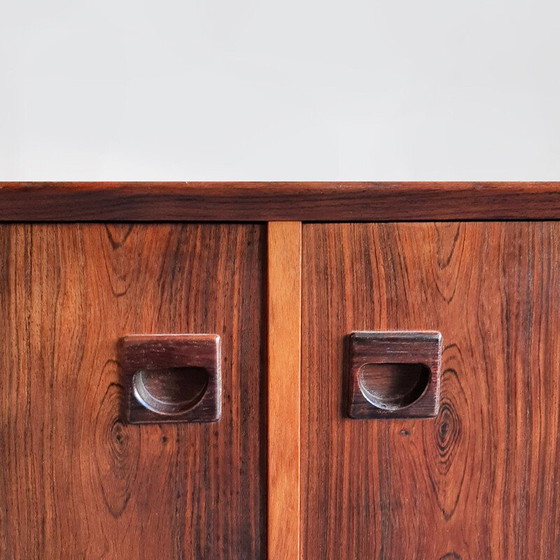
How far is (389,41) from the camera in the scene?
31.9 inches

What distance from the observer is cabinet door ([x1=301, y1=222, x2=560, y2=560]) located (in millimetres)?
398

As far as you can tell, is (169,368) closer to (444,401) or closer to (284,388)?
(284,388)

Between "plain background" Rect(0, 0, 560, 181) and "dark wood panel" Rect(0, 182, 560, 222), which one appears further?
"plain background" Rect(0, 0, 560, 181)

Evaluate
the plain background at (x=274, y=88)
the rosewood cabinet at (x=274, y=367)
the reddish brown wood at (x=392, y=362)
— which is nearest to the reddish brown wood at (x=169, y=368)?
the rosewood cabinet at (x=274, y=367)

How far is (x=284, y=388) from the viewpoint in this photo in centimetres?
40

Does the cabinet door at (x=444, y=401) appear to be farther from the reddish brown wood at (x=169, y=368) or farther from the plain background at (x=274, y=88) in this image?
the plain background at (x=274, y=88)

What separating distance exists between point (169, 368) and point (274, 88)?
558mm

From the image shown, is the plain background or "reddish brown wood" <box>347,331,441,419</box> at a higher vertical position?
the plain background

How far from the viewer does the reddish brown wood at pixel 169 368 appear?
39cm

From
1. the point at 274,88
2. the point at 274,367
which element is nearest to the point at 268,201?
the point at 274,367

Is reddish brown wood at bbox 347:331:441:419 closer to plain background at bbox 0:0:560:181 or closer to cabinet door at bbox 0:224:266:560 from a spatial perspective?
cabinet door at bbox 0:224:266:560

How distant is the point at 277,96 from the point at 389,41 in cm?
20

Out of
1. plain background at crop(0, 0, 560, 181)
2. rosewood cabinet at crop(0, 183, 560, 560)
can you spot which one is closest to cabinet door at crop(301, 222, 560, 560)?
rosewood cabinet at crop(0, 183, 560, 560)

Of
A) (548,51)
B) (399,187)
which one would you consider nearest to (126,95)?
(399,187)
